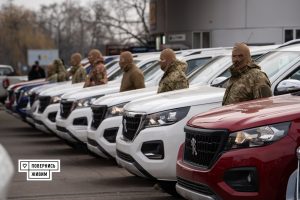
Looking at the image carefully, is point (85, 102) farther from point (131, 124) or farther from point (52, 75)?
point (52, 75)

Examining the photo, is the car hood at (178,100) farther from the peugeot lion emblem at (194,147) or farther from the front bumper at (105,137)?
the peugeot lion emblem at (194,147)

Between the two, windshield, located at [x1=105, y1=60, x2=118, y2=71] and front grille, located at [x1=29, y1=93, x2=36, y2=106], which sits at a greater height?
windshield, located at [x1=105, y1=60, x2=118, y2=71]

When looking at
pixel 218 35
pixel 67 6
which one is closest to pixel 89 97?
pixel 218 35

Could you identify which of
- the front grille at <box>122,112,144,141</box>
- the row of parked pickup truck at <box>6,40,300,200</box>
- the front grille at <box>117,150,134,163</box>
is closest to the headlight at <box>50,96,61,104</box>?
the row of parked pickup truck at <box>6,40,300,200</box>

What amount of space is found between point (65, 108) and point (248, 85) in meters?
5.94

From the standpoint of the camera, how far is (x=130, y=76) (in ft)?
39.0

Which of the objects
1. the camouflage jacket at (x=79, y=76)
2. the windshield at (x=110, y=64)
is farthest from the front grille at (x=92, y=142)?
the windshield at (x=110, y=64)

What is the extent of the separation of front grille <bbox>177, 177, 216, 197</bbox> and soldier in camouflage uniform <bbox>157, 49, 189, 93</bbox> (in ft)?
12.3

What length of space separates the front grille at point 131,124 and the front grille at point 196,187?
2.10 metres

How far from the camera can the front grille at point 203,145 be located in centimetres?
595

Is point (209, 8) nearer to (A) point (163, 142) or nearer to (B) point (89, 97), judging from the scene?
(B) point (89, 97)

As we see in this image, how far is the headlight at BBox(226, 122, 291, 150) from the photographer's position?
5727 mm

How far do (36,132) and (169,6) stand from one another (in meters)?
22.5

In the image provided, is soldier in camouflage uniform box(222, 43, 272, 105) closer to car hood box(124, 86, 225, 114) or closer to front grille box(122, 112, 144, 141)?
car hood box(124, 86, 225, 114)
